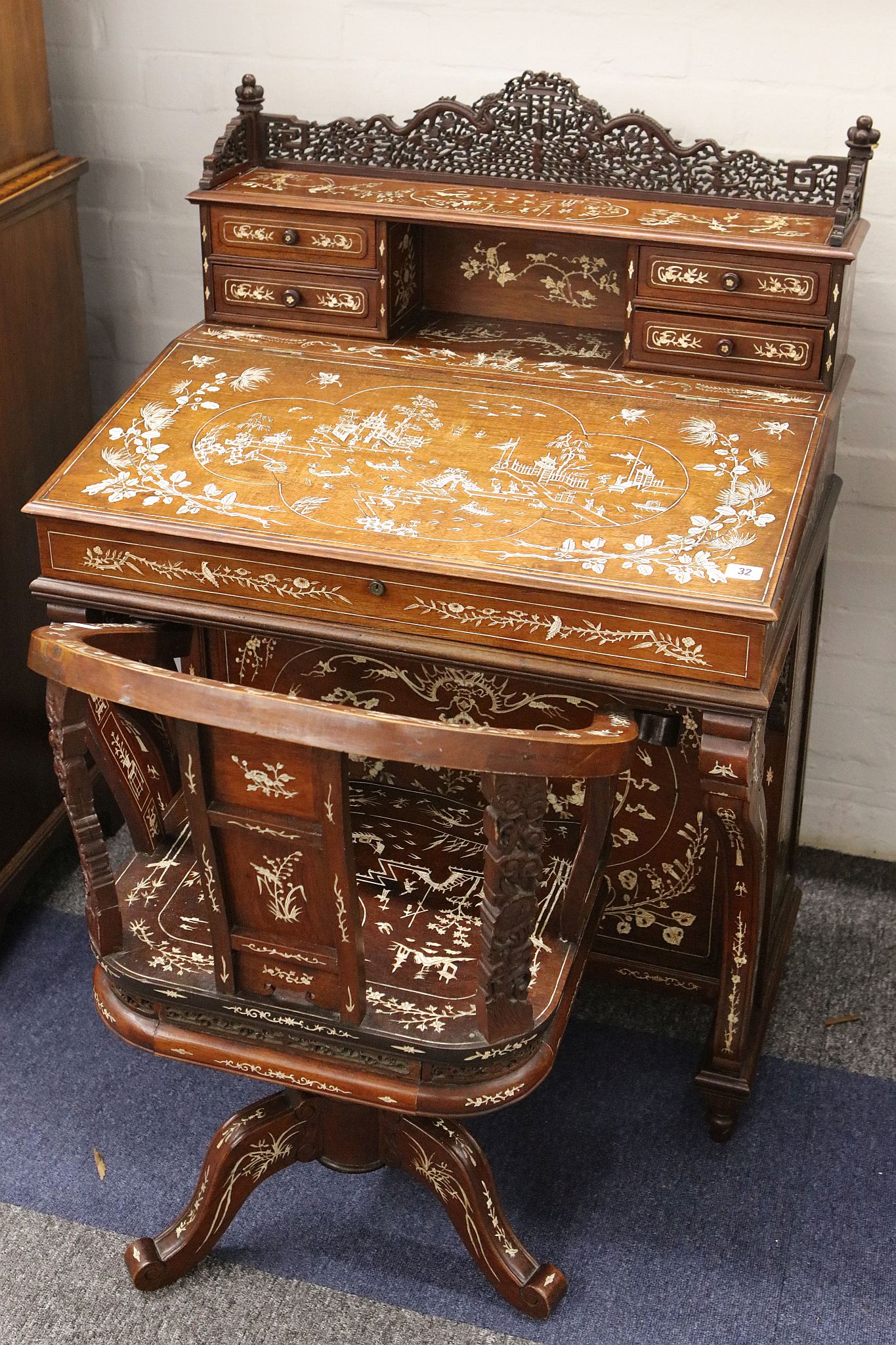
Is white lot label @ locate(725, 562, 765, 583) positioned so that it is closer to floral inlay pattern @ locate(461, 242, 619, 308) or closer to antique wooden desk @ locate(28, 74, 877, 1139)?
antique wooden desk @ locate(28, 74, 877, 1139)

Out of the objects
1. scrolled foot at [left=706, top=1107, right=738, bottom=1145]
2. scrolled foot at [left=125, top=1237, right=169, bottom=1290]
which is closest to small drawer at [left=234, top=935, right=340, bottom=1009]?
scrolled foot at [left=125, top=1237, right=169, bottom=1290]

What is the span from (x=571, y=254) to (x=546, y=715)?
0.74m

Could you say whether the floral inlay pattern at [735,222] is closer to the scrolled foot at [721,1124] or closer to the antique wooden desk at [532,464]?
the antique wooden desk at [532,464]

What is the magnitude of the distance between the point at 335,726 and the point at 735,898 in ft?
2.86

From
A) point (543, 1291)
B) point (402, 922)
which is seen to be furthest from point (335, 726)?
point (543, 1291)

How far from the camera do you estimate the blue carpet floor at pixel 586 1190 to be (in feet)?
6.43

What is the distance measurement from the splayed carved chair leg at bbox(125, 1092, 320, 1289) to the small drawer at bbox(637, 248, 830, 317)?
1.24 metres

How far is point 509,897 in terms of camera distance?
143 centimetres

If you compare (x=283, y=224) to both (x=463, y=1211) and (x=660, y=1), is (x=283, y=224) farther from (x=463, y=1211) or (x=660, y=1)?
(x=463, y=1211)

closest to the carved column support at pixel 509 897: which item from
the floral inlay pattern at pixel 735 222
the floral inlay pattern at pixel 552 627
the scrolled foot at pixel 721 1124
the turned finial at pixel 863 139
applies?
the floral inlay pattern at pixel 552 627

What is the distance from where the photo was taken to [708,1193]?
212 cm

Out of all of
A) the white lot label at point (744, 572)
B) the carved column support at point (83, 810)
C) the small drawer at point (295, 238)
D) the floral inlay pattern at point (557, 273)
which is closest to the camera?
the carved column support at point (83, 810)

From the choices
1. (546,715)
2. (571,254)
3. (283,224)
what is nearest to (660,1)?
(571,254)

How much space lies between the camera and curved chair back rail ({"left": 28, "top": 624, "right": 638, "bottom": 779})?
4.25 feet
